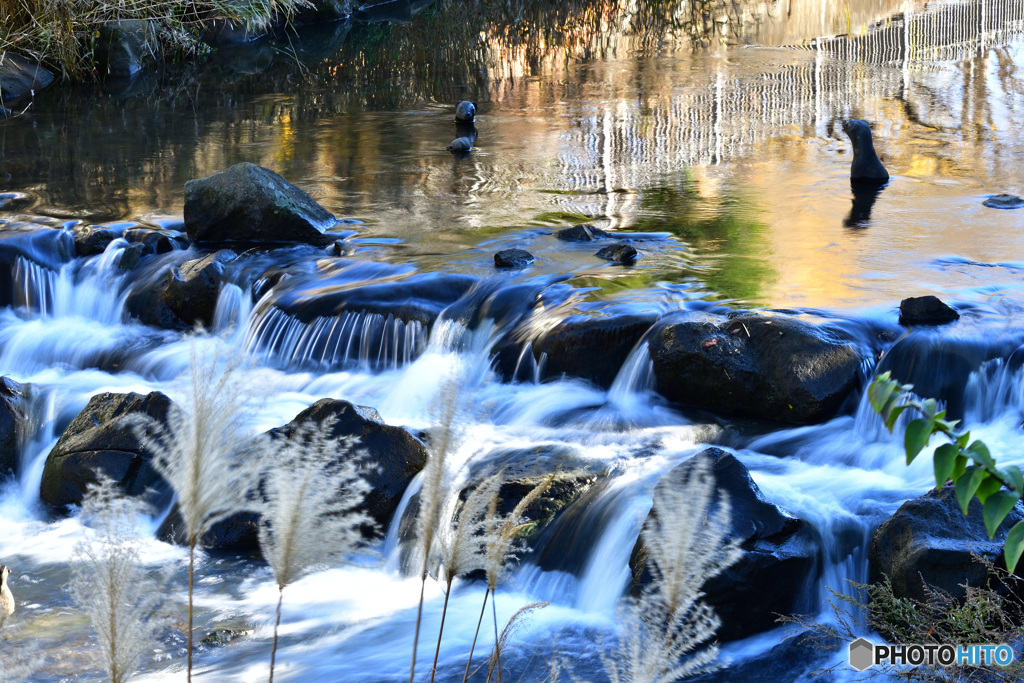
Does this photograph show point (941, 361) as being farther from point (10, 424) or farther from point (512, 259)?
point (10, 424)

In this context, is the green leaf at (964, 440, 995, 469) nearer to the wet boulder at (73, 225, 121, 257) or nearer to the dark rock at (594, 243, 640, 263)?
the dark rock at (594, 243, 640, 263)

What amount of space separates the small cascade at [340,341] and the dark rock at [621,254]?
1517 mm

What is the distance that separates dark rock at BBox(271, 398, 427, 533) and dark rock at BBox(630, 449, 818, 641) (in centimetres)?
145

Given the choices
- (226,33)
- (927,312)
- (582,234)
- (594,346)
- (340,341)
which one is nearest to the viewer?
(927,312)

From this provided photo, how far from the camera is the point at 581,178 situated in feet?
31.8

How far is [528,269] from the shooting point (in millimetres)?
7312

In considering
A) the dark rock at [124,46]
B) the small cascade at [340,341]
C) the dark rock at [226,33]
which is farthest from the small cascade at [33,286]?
the dark rock at [226,33]

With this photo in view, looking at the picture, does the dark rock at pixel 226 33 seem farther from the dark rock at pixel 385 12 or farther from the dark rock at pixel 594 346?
the dark rock at pixel 594 346

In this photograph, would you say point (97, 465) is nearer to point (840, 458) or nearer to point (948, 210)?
point (840, 458)

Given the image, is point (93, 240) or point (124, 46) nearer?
point (93, 240)

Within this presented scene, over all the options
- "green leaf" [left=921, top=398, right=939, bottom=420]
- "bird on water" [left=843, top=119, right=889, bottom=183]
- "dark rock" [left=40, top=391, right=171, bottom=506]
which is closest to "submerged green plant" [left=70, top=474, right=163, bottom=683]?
"green leaf" [left=921, top=398, right=939, bottom=420]

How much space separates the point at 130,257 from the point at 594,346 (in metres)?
4.28

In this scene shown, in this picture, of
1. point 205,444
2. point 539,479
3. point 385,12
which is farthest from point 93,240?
point 385,12

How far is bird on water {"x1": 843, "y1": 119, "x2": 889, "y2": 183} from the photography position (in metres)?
8.82
